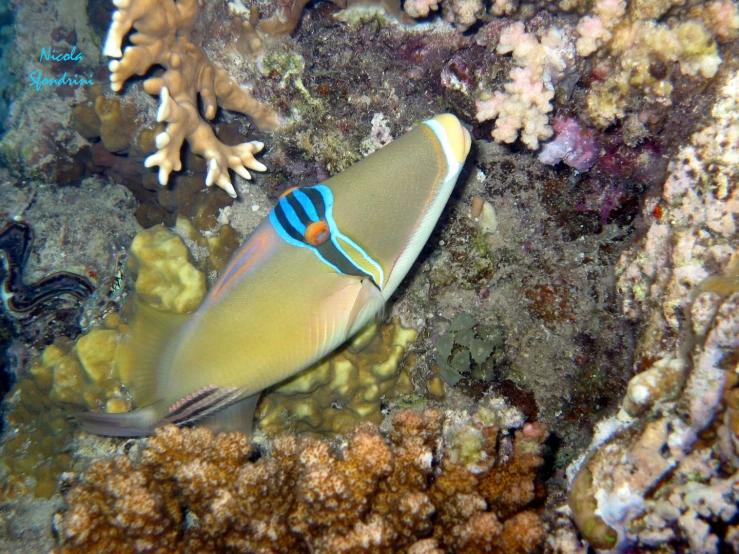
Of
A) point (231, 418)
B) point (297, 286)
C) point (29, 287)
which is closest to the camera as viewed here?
point (297, 286)

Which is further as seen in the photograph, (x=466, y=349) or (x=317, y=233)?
(x=466, y=349)

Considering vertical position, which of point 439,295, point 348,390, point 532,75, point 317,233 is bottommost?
point 348,390

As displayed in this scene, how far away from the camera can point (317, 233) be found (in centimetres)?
224

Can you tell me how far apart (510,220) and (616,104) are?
114 centimetres

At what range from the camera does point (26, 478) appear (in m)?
4.11

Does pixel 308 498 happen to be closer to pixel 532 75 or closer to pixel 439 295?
pixel 439 295

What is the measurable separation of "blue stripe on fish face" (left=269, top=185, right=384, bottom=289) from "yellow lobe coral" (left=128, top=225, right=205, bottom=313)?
1735 millimetres

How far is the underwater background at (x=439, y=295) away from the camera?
2.31 m

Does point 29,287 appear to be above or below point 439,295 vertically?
below

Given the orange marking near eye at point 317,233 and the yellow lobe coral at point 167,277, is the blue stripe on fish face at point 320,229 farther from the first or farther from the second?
the yellow lobe coral at point 167,277

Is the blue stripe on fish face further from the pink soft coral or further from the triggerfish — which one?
the pink soft coral

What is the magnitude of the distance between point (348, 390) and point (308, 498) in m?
1.47

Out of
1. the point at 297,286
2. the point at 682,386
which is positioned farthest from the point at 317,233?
the point at 682,386

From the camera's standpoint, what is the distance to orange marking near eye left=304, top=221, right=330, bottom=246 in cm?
221
